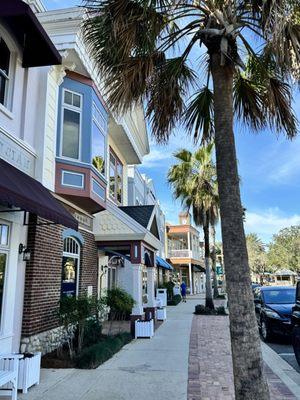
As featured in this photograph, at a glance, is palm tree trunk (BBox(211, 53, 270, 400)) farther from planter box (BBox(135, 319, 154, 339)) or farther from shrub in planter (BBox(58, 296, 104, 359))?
planter box (BBox(135, 319, 154, 339))

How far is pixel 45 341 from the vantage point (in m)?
8.98

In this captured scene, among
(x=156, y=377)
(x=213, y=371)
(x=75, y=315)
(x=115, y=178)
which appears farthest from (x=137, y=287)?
(x=115, y=178)

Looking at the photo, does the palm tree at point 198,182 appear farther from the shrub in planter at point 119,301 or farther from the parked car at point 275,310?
the shrub in planter at point 119,301

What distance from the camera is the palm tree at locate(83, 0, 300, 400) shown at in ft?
14.5

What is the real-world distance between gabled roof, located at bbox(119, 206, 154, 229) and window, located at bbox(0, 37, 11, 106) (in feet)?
22.2

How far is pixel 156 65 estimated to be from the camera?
615cm

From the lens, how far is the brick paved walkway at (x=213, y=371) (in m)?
6.35

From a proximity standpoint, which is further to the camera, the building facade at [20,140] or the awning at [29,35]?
the building facade at [20,140]

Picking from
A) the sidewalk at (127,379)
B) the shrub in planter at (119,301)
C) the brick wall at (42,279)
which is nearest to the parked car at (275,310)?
the sidewalk at (127,379)

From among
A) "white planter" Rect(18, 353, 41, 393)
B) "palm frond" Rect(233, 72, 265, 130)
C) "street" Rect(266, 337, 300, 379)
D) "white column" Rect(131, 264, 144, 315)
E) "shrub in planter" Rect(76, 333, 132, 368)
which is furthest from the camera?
"white column" Rect(131, 264, 144, 315)

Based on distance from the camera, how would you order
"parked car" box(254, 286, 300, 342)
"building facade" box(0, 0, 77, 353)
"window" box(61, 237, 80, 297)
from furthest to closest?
1. "parked car" box(254, 286, 300, 342)
2. "window" box(61, 237, 80, 297)
3. "building facade" box(0, 0, 77, 353)

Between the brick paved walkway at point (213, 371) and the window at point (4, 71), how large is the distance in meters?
6.70

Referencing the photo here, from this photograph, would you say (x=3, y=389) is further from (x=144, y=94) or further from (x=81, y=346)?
(x=144, y=94)

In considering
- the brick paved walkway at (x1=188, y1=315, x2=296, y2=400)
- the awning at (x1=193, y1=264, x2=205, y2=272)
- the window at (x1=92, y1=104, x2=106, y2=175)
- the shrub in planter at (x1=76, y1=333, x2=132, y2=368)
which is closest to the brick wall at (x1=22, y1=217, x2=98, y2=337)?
the shrub in planter at (x1=76, y1=333, x2=132, y2=368)
